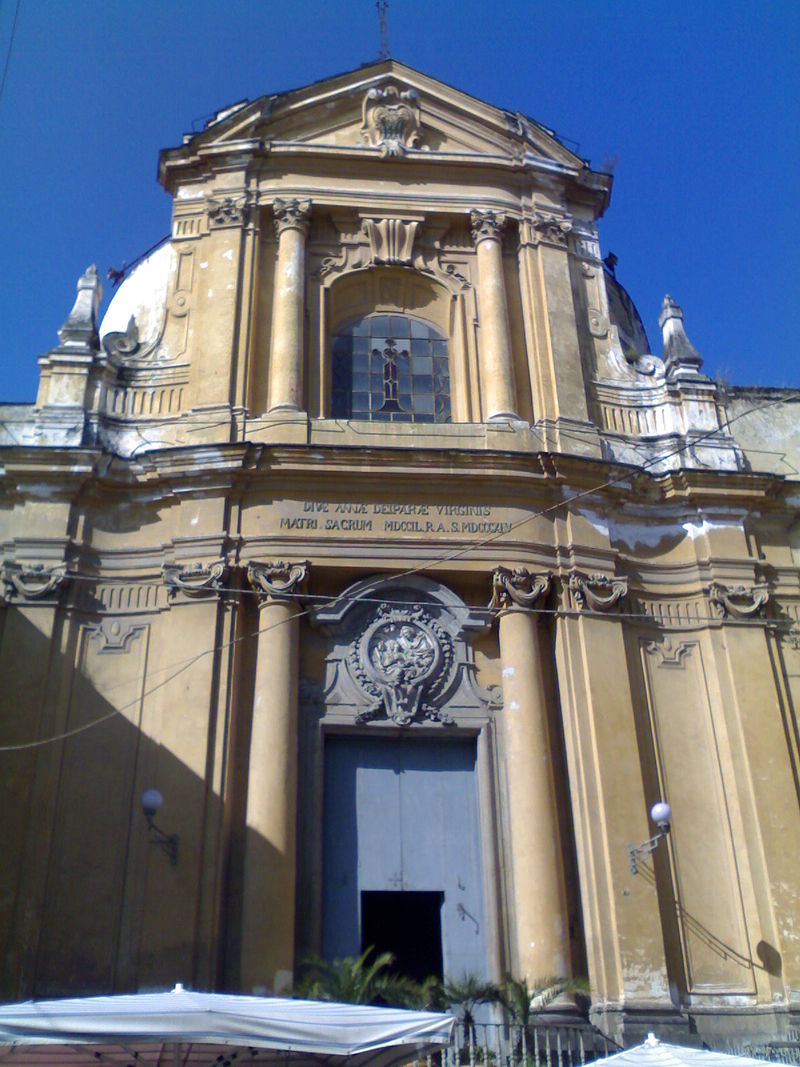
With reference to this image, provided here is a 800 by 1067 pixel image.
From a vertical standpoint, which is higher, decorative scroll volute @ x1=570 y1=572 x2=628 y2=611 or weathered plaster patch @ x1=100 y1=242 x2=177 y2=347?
weathered plaster patch @ x1=100 y1=242 x2=177 y2=347

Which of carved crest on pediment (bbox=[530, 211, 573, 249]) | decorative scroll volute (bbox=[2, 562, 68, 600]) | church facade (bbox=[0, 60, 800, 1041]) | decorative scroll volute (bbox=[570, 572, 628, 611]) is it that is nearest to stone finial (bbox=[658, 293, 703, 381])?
church facade (bbox=[0, 60, 800, 1041])

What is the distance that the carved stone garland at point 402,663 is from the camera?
13336mm

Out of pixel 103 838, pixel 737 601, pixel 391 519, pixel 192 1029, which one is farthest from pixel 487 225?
pixel 192 1029

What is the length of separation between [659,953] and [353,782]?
3952 millimetres

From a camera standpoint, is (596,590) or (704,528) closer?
(596,590)

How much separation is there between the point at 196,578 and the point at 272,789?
9.19ft

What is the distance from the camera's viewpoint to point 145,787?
1260 cm

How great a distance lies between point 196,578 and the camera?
13.4 meters

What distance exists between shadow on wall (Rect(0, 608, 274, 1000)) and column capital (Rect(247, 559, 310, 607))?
5.02 ft

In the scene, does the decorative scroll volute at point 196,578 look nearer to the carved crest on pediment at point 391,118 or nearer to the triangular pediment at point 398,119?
the triangular pediment at point 398,119

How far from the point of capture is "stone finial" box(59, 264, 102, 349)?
1541 centimetres

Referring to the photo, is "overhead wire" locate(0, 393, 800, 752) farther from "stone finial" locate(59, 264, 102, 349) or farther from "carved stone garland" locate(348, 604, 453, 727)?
"stone finial" locate(59, 264, 102, 349)

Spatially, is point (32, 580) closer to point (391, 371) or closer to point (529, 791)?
point (391, 371)

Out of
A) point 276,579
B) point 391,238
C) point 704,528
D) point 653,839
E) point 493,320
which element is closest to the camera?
point 653,839
